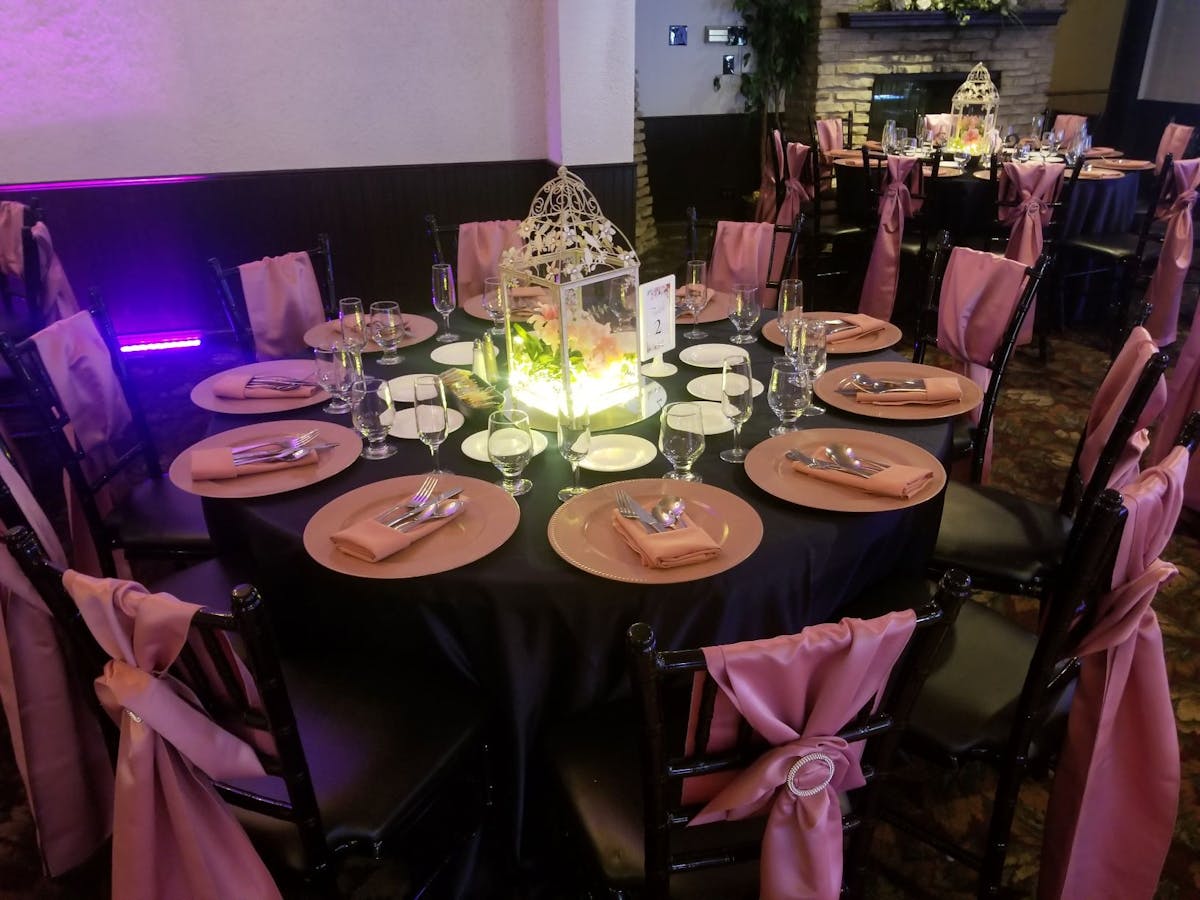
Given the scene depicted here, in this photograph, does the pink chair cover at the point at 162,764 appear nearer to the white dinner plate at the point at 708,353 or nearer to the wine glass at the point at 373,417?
the wine glass at the point at 373,417

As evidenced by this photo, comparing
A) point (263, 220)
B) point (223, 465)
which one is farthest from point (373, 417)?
point (263, 220)

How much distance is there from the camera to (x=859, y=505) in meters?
1.49

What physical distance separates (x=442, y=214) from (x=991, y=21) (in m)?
5.16

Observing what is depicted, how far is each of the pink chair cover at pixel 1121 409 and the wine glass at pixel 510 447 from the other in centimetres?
113

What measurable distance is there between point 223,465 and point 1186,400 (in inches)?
113

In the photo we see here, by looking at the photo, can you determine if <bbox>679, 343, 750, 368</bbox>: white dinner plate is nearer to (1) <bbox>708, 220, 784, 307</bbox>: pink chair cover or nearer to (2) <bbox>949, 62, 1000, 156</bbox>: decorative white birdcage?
(1) <bbox>708, 220, 784, 307</bbox>: pink chair cover

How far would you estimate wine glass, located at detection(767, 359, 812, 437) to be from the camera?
1.74m

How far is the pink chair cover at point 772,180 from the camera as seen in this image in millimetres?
5492

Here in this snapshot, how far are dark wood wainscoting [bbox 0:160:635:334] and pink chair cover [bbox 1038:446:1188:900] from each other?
3.52 metres

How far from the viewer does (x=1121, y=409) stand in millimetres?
1775

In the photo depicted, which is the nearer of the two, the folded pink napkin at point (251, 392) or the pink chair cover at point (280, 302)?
the folded pink napkin at point (251, 392)

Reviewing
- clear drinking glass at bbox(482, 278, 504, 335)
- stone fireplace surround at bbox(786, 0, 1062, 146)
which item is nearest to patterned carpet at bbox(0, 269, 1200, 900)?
clear drinking glass at bbox(482, 278, 504, 335)

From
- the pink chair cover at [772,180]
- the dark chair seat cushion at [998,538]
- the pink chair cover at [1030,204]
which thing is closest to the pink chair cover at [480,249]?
the dark chair seat cushion at [998,538]

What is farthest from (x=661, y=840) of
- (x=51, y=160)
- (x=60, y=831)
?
(x=51, y=160)
